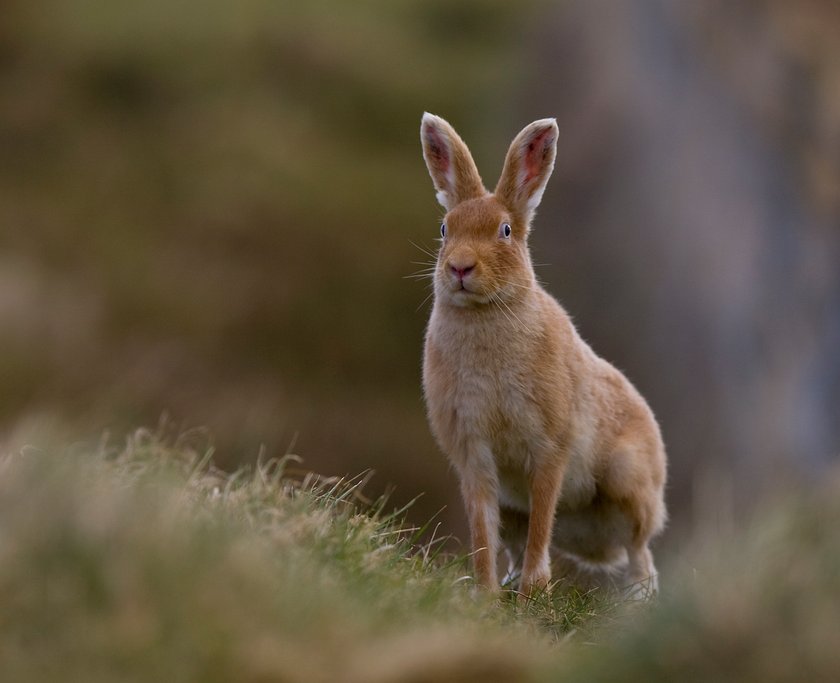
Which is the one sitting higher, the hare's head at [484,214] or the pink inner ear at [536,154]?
the pink inner ear at [536,154]

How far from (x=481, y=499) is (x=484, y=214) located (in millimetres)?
1676

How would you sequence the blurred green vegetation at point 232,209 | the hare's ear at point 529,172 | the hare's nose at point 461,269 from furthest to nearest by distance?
the blurred green vegetation at point 232,209 < the hare's ear at point 529,172 < the hare's nose at point 461,269

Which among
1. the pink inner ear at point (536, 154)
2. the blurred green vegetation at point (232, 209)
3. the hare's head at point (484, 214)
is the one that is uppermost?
the pink inner ear at point (536, 154)

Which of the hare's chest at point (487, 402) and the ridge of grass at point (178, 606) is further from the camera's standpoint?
the hare's chest at point (487, 402)

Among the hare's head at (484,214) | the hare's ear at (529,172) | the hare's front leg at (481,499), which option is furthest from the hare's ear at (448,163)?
the hare's front leg at (481,499)

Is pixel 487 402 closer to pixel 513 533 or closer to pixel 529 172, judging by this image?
pixel 513 533

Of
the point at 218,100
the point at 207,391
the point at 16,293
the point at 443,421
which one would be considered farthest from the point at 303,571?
the point at 218,100

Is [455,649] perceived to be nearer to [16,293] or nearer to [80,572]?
[80,572]

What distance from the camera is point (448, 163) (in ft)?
27.8

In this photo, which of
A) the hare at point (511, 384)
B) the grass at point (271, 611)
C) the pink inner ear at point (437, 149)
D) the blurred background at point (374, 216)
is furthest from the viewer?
the blurred background at point (374, 216)

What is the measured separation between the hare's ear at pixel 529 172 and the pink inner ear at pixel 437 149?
40 cm

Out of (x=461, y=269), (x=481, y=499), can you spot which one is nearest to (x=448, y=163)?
(x=461, y=269)

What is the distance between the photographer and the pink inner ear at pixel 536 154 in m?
8.25

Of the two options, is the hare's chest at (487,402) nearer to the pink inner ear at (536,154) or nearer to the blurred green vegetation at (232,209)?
the pink inner ear at (536,154)
